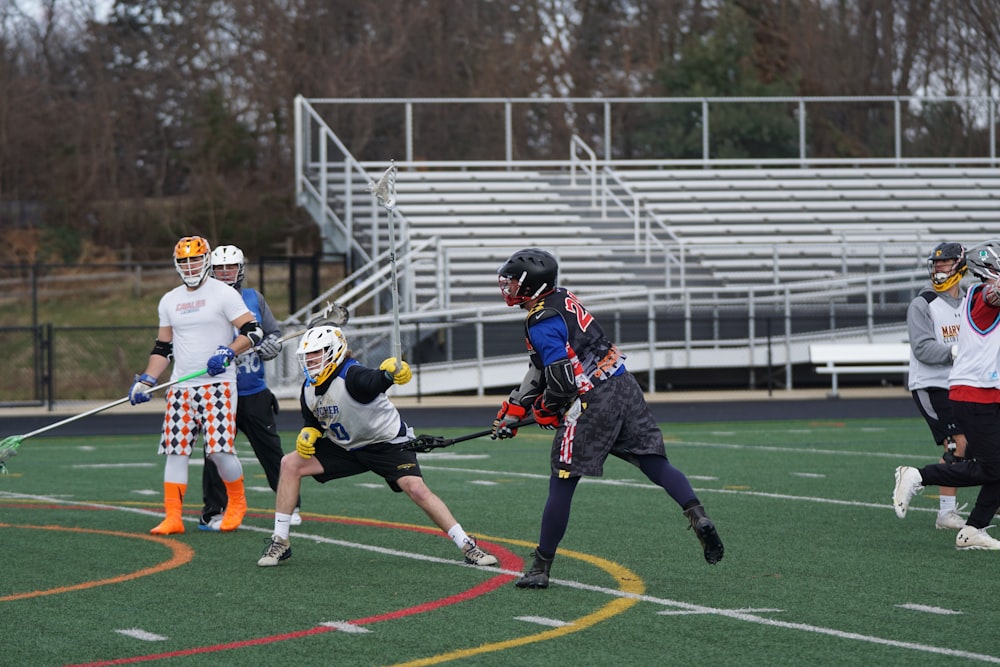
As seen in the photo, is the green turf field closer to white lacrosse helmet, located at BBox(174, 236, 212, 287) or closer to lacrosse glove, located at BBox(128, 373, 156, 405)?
lacrosse glove, located at BBox(128, 373, 156, 405)

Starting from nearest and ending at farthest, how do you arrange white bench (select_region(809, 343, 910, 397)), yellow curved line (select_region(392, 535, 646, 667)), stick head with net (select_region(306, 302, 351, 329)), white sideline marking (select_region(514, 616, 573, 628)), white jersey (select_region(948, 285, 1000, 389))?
1. yellow curved line (select_region(392, 535, 646, 667))
2. white sideline marking (select_region(514, 616, 573, 628))
3. white jersey (select_region(948, 285, 1000, 389))
4. stick head with net (select_region(306, 302, 351, 329))
5. white bench (select_region(809, 343, 910, 397))

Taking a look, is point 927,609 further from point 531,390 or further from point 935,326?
point 935,326

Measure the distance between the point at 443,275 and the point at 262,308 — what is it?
15.5 meters

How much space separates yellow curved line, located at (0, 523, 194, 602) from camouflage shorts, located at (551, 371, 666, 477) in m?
2.40

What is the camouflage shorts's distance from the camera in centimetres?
753

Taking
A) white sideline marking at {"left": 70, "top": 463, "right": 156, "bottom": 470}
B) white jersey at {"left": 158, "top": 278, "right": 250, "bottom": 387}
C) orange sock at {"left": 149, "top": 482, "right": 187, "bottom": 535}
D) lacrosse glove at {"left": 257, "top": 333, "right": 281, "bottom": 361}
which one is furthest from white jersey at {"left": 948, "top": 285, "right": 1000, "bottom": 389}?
white sideline marking at {"left": 70, "top": 463, "right": 156, "bottom": 470}

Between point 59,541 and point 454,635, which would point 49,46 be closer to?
point 59,541

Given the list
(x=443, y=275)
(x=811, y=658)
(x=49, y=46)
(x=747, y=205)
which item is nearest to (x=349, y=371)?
(x=811, y=658)

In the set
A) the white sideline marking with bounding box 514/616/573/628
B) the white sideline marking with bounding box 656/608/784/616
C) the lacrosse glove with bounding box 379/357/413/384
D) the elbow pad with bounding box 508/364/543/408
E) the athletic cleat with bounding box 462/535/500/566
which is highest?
the lacrosse glove with bounding box 379/357/413/384

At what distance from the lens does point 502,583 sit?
25.5 feet

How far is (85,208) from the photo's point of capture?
1722 inches

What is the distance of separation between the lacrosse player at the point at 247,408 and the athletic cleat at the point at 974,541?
422 cm

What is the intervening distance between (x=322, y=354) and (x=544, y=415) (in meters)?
1.40

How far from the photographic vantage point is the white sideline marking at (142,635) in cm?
652
